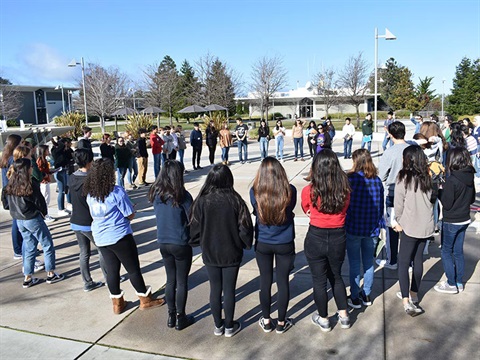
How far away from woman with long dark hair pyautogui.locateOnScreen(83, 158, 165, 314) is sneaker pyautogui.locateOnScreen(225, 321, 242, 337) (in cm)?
120

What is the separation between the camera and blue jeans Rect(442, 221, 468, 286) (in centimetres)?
470

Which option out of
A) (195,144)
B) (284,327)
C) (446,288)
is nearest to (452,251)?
(446,288)

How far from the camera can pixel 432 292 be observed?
486cm

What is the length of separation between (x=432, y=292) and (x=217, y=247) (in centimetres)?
273

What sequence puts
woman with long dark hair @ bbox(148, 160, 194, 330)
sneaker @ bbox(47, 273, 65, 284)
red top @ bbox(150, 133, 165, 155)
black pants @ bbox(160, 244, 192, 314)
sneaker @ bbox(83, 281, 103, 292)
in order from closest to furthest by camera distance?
woman with long dark hair @ bbox(148, 160, 194, 330) → black pants @ bbox(160, 244, 192, 314) → sneaker @ bbox(83, 281, 103, 292) → sneaker @ bbox(47, 273, 65, 284) → red top @ bbox(150, 133, 165, 155)

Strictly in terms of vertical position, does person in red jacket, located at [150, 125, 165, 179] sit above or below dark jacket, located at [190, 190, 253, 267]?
above

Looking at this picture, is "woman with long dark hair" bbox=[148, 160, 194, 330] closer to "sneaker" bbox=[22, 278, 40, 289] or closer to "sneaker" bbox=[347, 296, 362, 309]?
"sneaker" bbox=[347, 296, 362, 309]

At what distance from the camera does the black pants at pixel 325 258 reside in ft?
12.7

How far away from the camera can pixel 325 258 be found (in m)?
3.96

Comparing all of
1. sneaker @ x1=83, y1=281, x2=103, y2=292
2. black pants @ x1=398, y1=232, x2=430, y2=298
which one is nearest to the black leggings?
sneaker @ x1=83, y1=281, x2=103, y2=292

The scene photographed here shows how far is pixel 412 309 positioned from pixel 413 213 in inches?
38.7

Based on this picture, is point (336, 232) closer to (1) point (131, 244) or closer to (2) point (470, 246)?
(1) point (131, 244)

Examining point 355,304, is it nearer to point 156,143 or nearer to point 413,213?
point 413,213

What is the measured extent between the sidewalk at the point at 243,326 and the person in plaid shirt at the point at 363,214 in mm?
491
